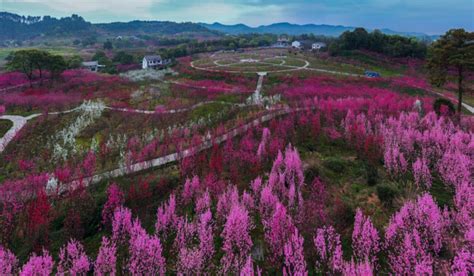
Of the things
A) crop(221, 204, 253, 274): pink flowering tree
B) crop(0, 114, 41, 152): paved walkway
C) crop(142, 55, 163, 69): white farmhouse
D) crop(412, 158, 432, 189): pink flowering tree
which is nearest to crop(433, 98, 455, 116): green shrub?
crop(412, 158, 432, 189): pink flowering tree

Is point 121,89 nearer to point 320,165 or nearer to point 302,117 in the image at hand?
point 302,117

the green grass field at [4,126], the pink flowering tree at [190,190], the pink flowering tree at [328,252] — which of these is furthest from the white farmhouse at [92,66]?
the pink flowering tree at [328,252]

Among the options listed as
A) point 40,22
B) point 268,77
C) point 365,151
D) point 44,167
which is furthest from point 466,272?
point 40,22

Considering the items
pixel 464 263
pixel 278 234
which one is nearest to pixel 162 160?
pixel 278 234

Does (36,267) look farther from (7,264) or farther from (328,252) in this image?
(328,252)

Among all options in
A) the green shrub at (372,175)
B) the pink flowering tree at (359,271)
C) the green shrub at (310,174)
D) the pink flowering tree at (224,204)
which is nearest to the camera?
the pink flowering tree at (359,271)

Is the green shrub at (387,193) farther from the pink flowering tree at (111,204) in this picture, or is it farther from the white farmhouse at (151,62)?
the white farmhouse at (151,62)
